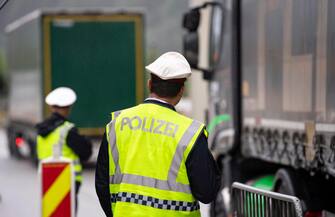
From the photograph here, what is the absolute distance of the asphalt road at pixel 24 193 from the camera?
49.3 feet

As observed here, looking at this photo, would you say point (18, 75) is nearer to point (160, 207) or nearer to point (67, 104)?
point (67, 104)

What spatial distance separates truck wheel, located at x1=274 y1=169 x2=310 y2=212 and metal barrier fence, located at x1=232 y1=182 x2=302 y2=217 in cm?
147

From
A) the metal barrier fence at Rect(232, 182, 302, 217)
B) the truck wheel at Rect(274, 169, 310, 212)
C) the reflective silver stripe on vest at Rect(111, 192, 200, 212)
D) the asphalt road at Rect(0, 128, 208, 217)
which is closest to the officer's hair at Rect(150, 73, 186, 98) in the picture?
the reflective silver stripe on vest at Rect(111, 192, 200, 212)

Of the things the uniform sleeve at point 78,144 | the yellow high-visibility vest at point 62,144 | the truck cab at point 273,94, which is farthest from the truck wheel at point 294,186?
the yellow high-visibility vest at point 62,144

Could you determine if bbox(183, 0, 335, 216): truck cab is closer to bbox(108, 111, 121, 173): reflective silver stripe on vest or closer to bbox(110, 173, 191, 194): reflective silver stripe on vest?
bbox(110, 173, 191, 194): reflective silver stripe on vest

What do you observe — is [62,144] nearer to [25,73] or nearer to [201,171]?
Answer: [201,171]

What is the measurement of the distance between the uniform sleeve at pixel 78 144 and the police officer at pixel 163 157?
3442 millimetres

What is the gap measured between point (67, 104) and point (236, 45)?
2195 millimetres

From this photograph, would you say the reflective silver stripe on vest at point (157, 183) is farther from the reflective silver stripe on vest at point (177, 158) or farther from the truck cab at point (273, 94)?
the truck cab at point (273, 94)

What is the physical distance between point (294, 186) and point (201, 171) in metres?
2.97

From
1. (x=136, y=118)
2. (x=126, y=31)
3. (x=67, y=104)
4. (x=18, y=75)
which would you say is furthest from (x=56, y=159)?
(x=18, y=75)

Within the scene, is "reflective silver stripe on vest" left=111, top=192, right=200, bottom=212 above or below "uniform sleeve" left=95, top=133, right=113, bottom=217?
below

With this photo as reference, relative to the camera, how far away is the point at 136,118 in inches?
220

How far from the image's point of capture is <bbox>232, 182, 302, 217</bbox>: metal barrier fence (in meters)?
6.01
